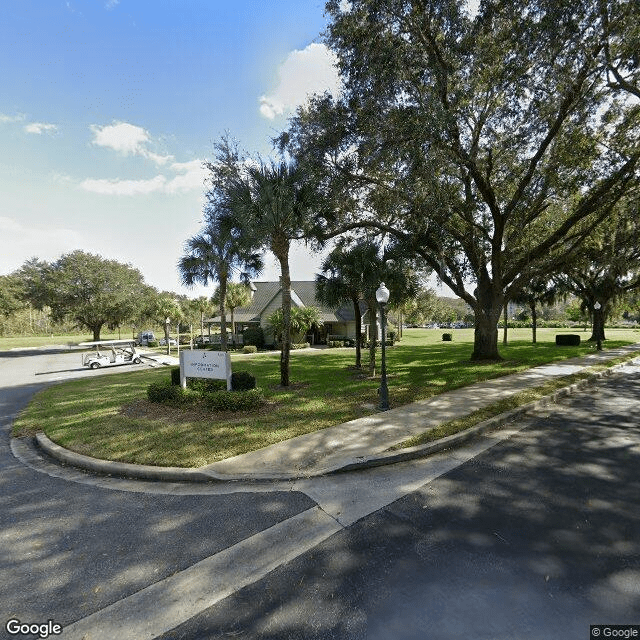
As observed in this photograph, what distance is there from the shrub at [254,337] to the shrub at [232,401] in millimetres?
24057

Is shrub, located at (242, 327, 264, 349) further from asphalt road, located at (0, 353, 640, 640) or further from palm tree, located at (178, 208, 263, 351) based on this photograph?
asphalt road, located at (0, 353, 640, 640)

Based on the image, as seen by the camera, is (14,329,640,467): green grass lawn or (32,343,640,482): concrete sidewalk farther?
(14,329,640,467): green grass lawn

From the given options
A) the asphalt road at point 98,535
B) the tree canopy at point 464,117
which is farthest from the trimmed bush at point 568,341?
the asphalt road at point 98,535

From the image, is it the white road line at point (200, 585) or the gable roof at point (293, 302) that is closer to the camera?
the white road line at point (200, 585)

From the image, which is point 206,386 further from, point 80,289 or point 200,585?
point 80,289

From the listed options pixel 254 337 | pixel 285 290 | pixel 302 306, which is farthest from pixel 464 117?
pixel 254 337

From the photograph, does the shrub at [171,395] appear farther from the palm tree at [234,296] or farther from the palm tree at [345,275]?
the palm tree at [234,296]

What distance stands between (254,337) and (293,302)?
5.17m

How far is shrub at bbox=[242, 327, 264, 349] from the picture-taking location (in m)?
32.9

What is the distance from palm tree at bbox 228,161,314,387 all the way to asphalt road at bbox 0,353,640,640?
281 inches

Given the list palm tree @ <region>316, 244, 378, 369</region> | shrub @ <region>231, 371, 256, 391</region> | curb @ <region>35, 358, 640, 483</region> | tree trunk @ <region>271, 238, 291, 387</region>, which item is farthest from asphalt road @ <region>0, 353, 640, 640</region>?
palm tree @ <region>316, 244, 378, 369</region>

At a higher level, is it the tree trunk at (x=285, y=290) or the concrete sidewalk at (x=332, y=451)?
the tree trunk at (x=285, y=290)

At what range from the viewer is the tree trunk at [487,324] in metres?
17.5

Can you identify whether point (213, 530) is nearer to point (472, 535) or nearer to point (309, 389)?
point (472, 535)
